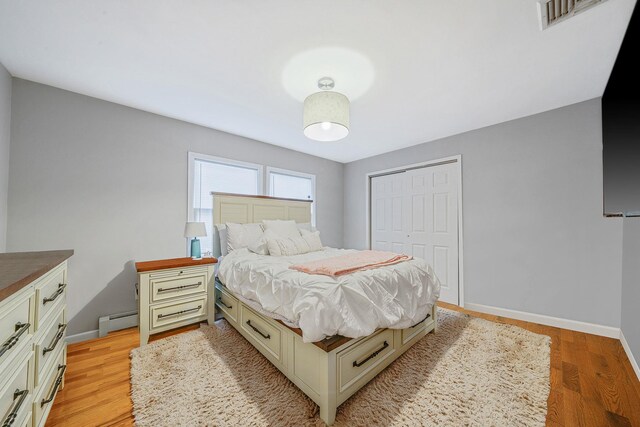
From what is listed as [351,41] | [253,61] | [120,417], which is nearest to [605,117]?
[351,41]

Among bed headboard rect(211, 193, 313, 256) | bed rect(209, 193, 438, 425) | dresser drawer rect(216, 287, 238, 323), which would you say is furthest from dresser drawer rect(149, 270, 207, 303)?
bed headboard rect(211, 193, 313, 256)

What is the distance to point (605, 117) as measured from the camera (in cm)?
146

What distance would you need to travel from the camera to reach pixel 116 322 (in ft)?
8.31

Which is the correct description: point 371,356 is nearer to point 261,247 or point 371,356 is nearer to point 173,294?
point 261,247

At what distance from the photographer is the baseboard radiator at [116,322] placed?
2443 mm

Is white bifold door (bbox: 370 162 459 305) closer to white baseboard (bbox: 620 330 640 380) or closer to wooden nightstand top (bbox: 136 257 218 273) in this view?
white baseboard (bbox: 620 330 640 380)

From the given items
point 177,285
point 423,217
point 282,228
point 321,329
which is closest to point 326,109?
point 321,329

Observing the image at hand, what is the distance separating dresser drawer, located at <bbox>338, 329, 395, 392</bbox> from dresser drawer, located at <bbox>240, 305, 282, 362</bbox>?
51 centimetres

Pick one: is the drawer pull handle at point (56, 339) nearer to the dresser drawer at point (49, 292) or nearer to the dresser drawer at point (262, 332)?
the dresser drawer at point (49, 292)

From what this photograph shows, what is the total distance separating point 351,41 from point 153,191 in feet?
8.64

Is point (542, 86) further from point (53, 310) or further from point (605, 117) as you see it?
point (53, 310)

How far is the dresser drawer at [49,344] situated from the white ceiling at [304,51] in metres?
1.87

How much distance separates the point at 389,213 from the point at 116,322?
13.2 ft

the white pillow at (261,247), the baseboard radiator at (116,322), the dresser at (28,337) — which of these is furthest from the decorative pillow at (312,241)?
the dresser at (28,337)
